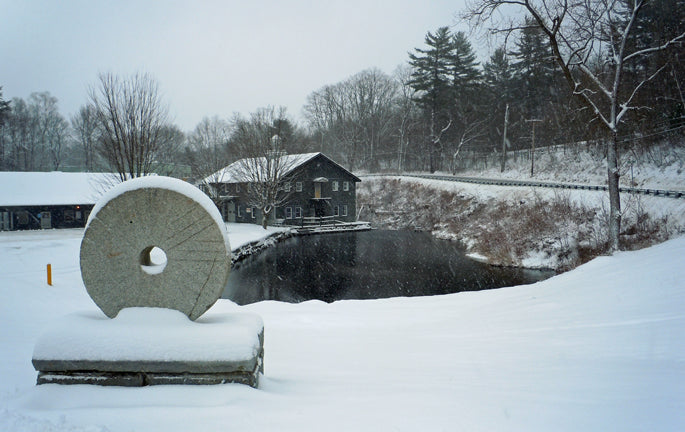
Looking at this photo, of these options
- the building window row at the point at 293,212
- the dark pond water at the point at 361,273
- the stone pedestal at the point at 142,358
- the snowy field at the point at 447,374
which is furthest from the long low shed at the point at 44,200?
Answer: the stone pedestal at the point at 142,358

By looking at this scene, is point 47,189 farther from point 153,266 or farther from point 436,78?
point 436,78

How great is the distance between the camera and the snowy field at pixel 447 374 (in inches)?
125

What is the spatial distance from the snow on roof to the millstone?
27065 millimetres

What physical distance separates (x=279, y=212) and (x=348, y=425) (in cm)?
3347

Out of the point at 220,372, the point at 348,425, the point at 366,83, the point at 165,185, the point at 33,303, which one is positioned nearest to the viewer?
the point at 348,425

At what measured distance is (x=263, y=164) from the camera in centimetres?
3328

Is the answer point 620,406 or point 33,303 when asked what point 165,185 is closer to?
point 620,406

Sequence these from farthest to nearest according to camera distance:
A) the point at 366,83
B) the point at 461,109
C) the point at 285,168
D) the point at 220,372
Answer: the point at 366,83 → the point at 461,109 → the point at 285,168 → the point at 220,372

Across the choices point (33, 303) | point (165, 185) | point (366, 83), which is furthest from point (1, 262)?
point (366, 83)

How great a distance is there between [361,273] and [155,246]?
49.8 ft

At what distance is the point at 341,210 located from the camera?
132 feet

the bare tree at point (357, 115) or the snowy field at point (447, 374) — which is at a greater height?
the bare tree at point (357, 115)

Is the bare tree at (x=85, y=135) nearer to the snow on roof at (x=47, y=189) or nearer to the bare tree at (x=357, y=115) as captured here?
the snow on roof at (x=47, y=189)

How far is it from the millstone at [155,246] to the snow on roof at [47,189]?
27.1 metres
